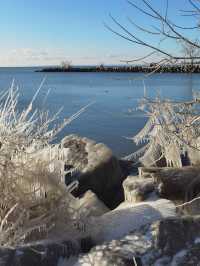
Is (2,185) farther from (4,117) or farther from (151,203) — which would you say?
(151,203)

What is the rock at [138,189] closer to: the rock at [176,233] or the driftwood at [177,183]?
the driftwood at [177,183]

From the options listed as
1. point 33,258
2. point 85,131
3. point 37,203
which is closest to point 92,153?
point 37,203

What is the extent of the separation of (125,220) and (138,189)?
1050 mm

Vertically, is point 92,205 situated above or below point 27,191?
below

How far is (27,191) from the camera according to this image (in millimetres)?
5105

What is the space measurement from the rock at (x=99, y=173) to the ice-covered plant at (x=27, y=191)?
235 centimetres

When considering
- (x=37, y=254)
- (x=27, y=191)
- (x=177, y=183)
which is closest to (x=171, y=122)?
(x=177, y=183)

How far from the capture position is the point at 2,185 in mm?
4957

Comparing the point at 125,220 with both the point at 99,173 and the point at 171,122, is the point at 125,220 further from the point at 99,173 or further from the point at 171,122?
the point at 99,173

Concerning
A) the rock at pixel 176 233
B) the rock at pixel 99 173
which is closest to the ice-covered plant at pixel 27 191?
the rock at pixel 176 233

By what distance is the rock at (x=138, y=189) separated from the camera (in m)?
5.94

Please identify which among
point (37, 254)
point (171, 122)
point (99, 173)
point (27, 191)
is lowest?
point (99, 173)

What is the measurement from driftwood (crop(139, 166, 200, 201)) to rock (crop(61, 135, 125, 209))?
5.38 feet

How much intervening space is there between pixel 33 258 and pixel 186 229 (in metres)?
1.29
